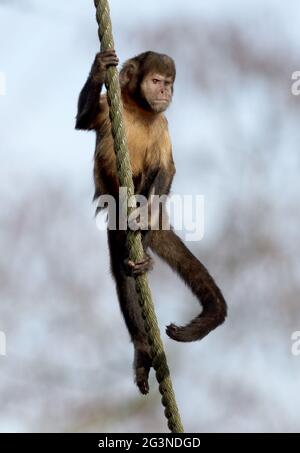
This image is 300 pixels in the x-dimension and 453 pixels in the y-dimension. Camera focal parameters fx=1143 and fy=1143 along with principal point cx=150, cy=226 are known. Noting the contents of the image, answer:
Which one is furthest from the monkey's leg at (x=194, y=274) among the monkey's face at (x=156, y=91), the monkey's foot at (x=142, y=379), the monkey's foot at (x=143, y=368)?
the monkey's face at (x=156, y=91)

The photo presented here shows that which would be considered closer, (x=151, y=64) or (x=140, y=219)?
(x=140, y=219)

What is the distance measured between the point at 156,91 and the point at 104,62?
1841 mm

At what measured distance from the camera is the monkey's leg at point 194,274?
10820 millimetres

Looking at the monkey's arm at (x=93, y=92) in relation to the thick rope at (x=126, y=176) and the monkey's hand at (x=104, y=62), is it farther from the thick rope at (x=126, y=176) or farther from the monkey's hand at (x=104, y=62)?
the thick rope at (x=126, y=176)

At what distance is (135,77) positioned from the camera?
11242mm

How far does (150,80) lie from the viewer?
1109cm

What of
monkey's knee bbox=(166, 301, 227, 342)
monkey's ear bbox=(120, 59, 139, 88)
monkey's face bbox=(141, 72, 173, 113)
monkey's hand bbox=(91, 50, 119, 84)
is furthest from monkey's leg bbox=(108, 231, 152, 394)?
monkey's hand bbox=(91, 50, 119, 84)

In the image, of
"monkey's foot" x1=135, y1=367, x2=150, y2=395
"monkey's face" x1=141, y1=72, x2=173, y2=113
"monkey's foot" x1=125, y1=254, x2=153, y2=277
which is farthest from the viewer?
"monkey's face" x1=141, y1=72, x2=173, y2=113

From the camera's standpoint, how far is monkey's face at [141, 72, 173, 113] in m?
11.0

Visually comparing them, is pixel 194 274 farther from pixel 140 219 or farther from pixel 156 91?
pixel 156 91

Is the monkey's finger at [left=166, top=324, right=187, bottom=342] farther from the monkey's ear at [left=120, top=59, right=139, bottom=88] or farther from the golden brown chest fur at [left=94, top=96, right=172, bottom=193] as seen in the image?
the monkey's ear at [left=120, top=59, right=139, bottom=88]

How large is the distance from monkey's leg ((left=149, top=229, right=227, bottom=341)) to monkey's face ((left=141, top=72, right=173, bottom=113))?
1272 millimetres

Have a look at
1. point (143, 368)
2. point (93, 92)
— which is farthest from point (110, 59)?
point (143, 368)
